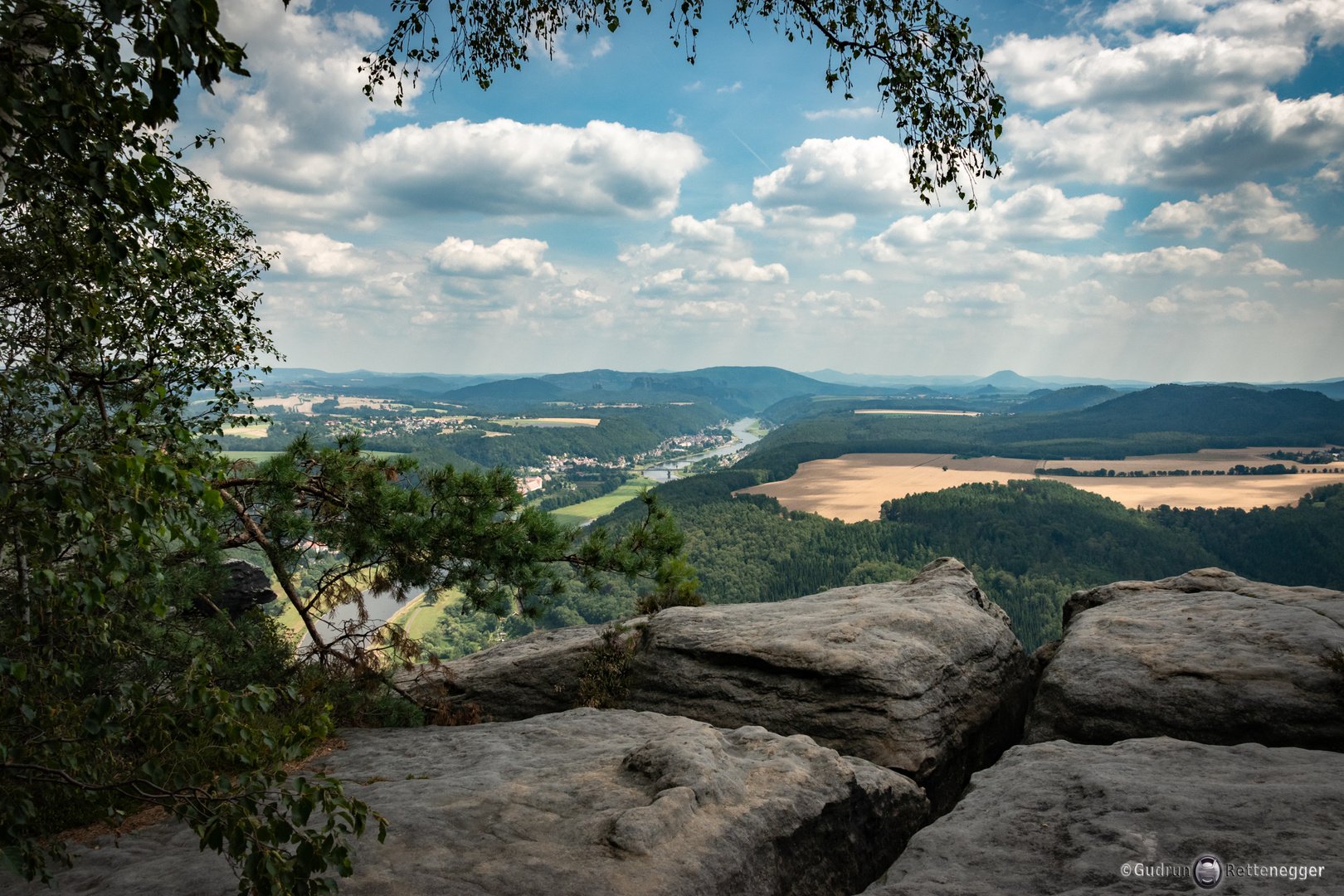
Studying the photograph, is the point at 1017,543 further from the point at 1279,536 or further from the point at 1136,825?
the point at 1136,825

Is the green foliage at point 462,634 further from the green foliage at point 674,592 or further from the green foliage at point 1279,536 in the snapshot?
the green foliage at point 1279,536

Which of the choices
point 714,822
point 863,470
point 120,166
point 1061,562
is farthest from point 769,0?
point 863,470

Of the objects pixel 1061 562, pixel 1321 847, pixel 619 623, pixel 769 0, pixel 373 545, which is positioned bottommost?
pixel 1061 562

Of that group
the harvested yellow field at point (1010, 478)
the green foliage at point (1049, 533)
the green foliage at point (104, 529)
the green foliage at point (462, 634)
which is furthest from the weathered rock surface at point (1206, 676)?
the harvested yellow field at point (1010, 478)

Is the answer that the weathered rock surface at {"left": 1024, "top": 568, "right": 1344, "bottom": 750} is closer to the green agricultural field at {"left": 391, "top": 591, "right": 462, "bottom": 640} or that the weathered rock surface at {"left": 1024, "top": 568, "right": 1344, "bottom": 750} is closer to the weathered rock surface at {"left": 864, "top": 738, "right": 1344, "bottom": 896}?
the weathered rock surface at {"left": 864, "top": 738, "right": 1344, "bottom": 896}

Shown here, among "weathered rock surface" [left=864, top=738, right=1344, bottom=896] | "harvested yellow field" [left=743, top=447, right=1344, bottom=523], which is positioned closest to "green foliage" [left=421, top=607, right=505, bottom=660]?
"harvested yellow field" [left=743, top=447, right=1344, bottom=523]

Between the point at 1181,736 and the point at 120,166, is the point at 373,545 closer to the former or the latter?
the point at 120,166

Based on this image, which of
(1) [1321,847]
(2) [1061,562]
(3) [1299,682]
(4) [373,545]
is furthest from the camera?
(2) [1061,562]

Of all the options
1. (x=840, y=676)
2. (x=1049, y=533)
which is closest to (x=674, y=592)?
(x=840, y=676)
